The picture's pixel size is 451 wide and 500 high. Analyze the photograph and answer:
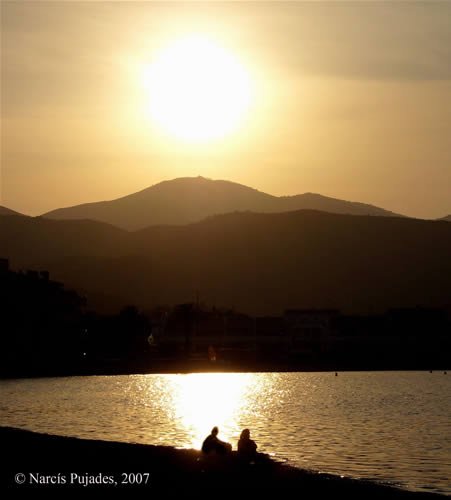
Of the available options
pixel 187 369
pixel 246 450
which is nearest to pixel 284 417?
pixel 246 450

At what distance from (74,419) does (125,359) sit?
366 feet

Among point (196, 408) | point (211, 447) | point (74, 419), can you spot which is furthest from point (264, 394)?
point (211, 447)

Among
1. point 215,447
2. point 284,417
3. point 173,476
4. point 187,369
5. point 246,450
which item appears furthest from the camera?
point 187,369

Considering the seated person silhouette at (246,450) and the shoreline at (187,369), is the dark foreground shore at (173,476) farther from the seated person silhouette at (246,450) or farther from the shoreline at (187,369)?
the shoreline at (187,369)

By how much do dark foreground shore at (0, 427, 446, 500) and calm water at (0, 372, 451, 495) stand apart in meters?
8.30

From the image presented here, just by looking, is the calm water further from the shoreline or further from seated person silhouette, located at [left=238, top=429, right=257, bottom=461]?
the shoreline

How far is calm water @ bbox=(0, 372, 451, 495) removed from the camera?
52250 millimetres

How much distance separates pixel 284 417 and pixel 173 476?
158 feet

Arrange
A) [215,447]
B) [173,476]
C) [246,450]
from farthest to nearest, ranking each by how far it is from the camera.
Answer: [215,447]
[246,450]
[173,476]

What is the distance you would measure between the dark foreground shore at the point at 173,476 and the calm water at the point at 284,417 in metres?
8.30

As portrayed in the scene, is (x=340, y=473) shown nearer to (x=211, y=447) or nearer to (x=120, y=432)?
(x=211, y=447)

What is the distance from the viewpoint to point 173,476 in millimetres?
34812

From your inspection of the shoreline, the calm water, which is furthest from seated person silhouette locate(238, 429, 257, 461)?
the shoreline

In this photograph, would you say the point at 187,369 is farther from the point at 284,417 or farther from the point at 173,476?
the point at 173,476
